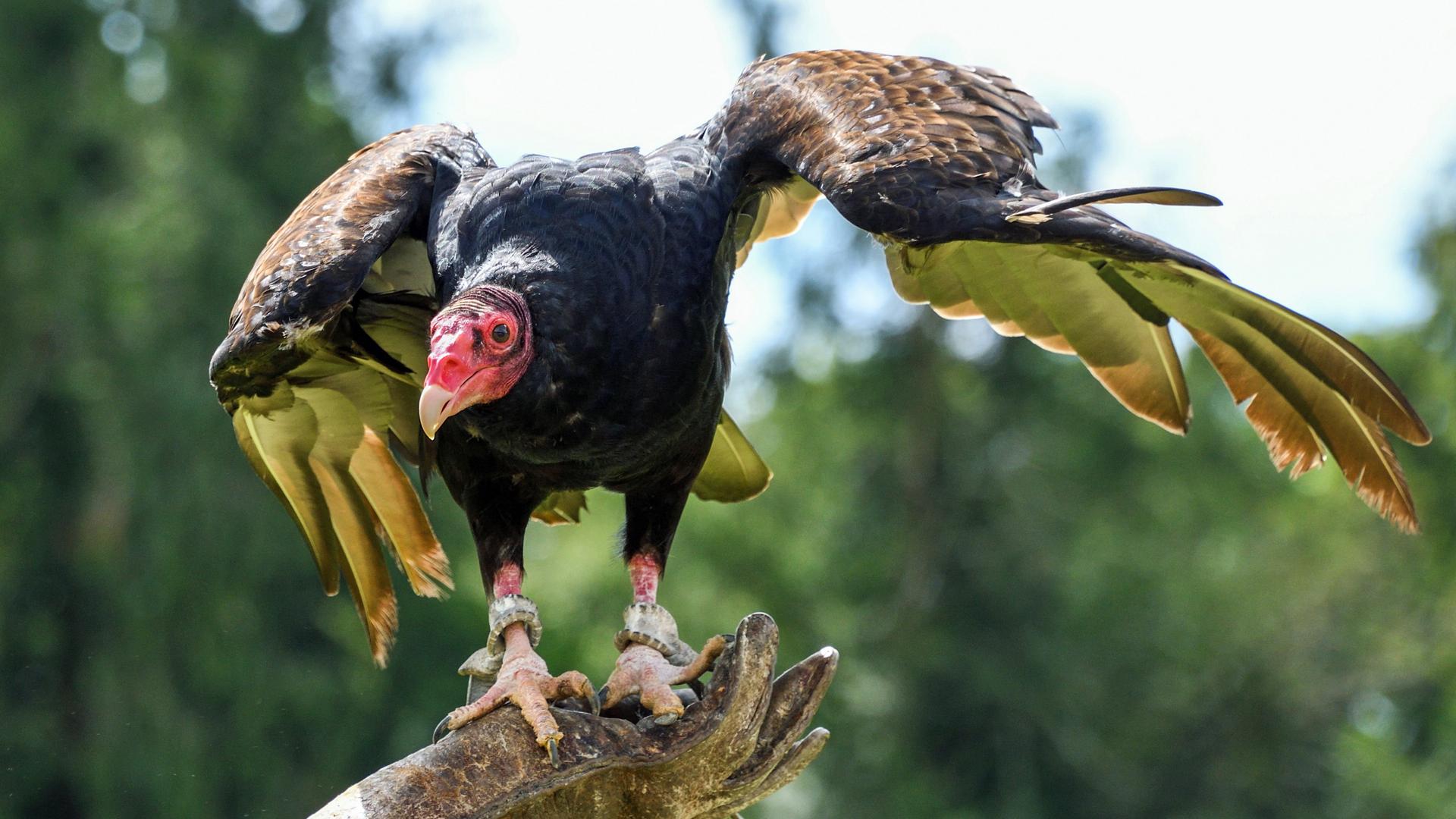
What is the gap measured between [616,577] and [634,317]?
12554mm

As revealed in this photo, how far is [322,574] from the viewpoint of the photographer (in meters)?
4.92

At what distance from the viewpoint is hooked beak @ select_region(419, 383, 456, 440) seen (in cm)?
372

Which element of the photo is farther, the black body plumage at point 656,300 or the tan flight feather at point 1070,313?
the tan flight feather at point 1070,313

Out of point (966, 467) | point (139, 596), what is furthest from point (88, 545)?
point (966, 467)

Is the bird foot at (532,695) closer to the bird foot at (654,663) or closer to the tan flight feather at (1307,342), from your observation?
the bird foot at (654,663)

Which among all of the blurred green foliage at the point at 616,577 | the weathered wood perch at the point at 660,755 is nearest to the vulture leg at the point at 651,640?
the weathered wood perch at the point at 660,755

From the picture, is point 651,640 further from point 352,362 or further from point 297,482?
point 297,482

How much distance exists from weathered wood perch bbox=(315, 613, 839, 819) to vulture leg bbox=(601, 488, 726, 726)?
10 cm

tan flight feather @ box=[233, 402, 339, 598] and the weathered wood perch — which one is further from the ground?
tan flight feather @ box=[233, 402, 339, 598]

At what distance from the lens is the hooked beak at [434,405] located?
12.2 feet

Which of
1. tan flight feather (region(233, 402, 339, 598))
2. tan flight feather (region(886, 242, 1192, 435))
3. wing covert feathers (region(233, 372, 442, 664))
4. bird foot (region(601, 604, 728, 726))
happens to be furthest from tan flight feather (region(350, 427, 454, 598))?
tan flight feather (region(886, 242, 1192, 435))

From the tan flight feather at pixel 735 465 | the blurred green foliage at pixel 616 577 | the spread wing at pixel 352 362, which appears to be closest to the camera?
the spread wing at pixel 352 362

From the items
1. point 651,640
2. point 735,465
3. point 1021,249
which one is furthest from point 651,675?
point 1021,249

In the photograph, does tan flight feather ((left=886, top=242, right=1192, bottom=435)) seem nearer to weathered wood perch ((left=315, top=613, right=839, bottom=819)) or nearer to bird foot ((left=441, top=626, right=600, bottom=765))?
weathered wood perch ((left=315, top=613, right=839, bottom=819))
